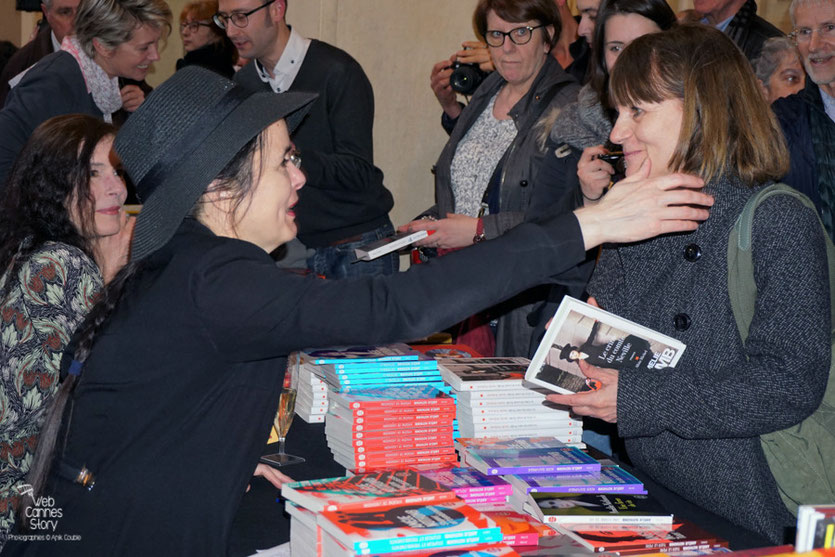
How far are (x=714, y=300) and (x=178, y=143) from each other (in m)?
1.22

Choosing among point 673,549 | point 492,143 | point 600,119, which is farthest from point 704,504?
point 492,143

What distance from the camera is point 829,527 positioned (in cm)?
118

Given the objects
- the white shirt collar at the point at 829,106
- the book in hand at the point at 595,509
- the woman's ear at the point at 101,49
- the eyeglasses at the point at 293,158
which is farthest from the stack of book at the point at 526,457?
the woman's ear at the point at 101,49

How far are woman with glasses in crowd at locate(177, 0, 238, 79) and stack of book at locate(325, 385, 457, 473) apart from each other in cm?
392

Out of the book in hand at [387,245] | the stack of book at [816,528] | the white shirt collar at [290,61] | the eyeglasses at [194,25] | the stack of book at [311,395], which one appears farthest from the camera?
the eyeglasses at [194,25]

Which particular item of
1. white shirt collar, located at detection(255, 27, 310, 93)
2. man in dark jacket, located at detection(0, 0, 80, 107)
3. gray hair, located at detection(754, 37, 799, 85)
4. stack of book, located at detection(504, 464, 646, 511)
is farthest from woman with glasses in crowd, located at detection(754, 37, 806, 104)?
man in dark jacket, located at detection(0, 0, 80, 107)

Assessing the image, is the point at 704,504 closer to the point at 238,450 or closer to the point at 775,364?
the point at 775,364

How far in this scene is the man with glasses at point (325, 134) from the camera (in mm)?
3967

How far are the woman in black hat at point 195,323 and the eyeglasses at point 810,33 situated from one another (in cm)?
208

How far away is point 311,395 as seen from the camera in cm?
252

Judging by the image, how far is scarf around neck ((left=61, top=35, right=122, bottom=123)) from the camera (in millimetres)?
3850

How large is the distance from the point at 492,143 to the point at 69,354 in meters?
2.33

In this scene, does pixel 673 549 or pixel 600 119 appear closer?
pixel 673 549

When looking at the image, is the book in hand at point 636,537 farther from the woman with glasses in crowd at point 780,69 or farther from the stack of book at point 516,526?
the woman with glasses in crowd at point 780,69
